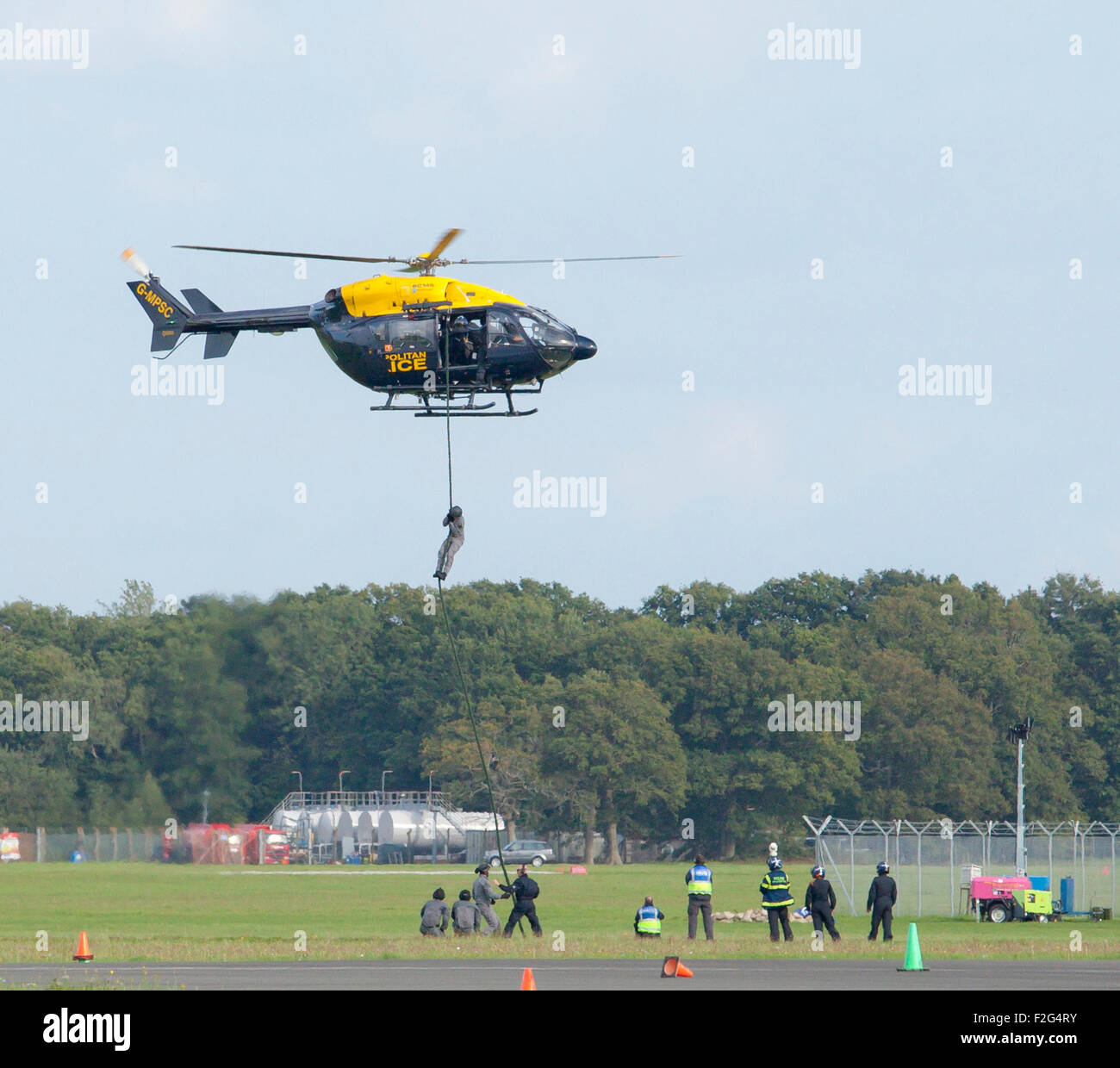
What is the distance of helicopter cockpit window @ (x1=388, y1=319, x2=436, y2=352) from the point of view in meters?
29.6

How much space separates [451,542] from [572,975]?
7.59 m

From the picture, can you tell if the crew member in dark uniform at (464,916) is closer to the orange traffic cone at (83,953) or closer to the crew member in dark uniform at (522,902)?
the crew member in dark uniform at (522,902)

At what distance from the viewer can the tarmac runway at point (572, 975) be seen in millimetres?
22750

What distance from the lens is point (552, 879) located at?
74250 mm

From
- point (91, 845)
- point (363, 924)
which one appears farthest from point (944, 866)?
point (91, 845)

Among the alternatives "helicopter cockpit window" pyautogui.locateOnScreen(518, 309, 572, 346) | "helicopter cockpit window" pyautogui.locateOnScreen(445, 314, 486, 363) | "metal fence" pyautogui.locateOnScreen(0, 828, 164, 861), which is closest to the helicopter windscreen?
"helicopter cockpit window" pyautogui.locateOnScreen(518, 309, 572, 346)

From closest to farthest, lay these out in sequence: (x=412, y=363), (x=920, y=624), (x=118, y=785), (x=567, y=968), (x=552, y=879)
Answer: (x=567, y=968), (x=412, y=363), (x=552, y=879), (x=118, y=785), (x=920, y=624)

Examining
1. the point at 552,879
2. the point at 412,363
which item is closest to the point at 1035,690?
the point at 552,879

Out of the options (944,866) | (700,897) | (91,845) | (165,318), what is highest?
(165,318)

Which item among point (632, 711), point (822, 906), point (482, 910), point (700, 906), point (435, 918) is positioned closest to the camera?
point (822, 906)

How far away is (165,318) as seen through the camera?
35.2 metres

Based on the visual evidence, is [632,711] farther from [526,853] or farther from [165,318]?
[165,318]
